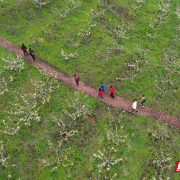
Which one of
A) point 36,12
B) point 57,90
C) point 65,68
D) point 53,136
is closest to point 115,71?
point 65,68

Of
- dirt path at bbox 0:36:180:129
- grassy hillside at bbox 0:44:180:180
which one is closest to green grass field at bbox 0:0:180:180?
grassy hillside at bbox 0:44:180:180

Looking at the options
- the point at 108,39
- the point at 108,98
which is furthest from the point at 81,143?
the point at 108,39

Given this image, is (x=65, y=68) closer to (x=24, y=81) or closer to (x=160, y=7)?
(x=24, y=81)

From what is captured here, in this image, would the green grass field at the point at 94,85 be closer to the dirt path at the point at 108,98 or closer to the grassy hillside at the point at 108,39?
the grassy hillside at the point at 108,39

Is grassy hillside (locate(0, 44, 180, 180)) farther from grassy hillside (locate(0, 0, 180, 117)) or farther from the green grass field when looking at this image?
grassy hillside (locate(0, 0, 180, 117))

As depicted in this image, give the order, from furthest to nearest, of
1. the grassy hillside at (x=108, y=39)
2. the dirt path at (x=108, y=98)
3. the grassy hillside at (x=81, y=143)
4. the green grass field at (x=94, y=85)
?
the grassy hillside at (x=108, y=39), the dirt path at (x=108, y=98), the green grass field at (x=94, y=85), the grassy hillside at (x=81, y=143)

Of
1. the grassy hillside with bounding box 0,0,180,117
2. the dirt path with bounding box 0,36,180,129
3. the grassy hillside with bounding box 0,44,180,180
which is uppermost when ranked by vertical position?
the grassy hillside with bounding box 0,0,180,117

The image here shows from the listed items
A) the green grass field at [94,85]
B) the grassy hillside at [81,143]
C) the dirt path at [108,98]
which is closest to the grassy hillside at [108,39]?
the green grass field at [94,85]

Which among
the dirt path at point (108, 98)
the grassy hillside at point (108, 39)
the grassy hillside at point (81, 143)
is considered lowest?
the grassy hillside at point (81, 143)

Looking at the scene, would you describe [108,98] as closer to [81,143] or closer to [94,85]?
[94,85]
